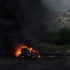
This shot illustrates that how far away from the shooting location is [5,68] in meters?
8.95

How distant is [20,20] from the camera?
16.0m

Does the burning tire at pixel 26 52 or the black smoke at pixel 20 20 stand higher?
the black smoke at pixel 20 20

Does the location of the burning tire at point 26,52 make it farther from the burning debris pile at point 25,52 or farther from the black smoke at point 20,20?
the black smoke at point 20,20

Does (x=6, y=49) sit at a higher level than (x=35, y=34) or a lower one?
lower

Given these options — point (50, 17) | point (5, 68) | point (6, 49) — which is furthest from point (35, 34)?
point (5, 68)

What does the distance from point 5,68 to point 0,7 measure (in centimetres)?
716

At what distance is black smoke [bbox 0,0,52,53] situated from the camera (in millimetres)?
14875

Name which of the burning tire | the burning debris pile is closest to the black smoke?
the burning debris pile

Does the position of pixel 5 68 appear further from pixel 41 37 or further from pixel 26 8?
pixel 41 37

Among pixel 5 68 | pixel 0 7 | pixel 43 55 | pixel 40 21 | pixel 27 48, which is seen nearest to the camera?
pixel 5 68

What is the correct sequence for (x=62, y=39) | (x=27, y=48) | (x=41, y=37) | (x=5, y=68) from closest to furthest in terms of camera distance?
1. (x=5, y=68)
2. (x=27, y=48)
3. (x=41, y=37)
4. (x=62, y=39)

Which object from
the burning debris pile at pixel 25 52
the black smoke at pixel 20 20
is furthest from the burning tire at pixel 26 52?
the black smoke at pixel 20 20

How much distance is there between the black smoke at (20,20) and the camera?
48.8 feet

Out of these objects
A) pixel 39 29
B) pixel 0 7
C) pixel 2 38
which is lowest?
pixel 2 38
